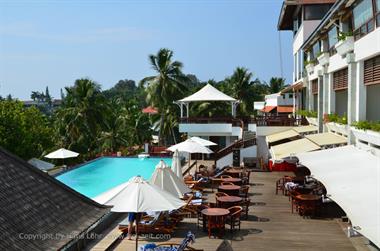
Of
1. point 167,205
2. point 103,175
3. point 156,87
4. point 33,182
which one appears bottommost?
point 103,175

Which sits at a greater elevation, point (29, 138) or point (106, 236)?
point (29, 138)

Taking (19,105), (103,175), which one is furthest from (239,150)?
(19,105)

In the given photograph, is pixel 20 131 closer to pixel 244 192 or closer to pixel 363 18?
pixel 244 192

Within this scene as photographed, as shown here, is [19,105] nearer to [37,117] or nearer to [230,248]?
[37,117]

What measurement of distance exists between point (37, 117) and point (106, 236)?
21253 millimetres

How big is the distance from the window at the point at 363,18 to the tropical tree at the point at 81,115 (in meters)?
28.8

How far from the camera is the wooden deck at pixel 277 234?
1135 cm

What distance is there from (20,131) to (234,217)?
18821mm

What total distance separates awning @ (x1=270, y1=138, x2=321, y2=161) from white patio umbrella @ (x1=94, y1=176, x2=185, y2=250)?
826cm

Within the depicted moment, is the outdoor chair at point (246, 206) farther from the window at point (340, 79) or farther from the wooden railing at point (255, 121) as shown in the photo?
the wooden railing at point (255, 121)

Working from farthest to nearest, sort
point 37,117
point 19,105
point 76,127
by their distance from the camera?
point 76,127 < point 37,117 < point 19,105

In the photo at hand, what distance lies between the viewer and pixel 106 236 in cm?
1239

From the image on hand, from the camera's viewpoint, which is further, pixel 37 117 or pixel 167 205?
pixel 37 117

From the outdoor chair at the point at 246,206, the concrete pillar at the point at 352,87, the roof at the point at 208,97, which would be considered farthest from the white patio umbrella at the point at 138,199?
the roof at the point at 208,97
